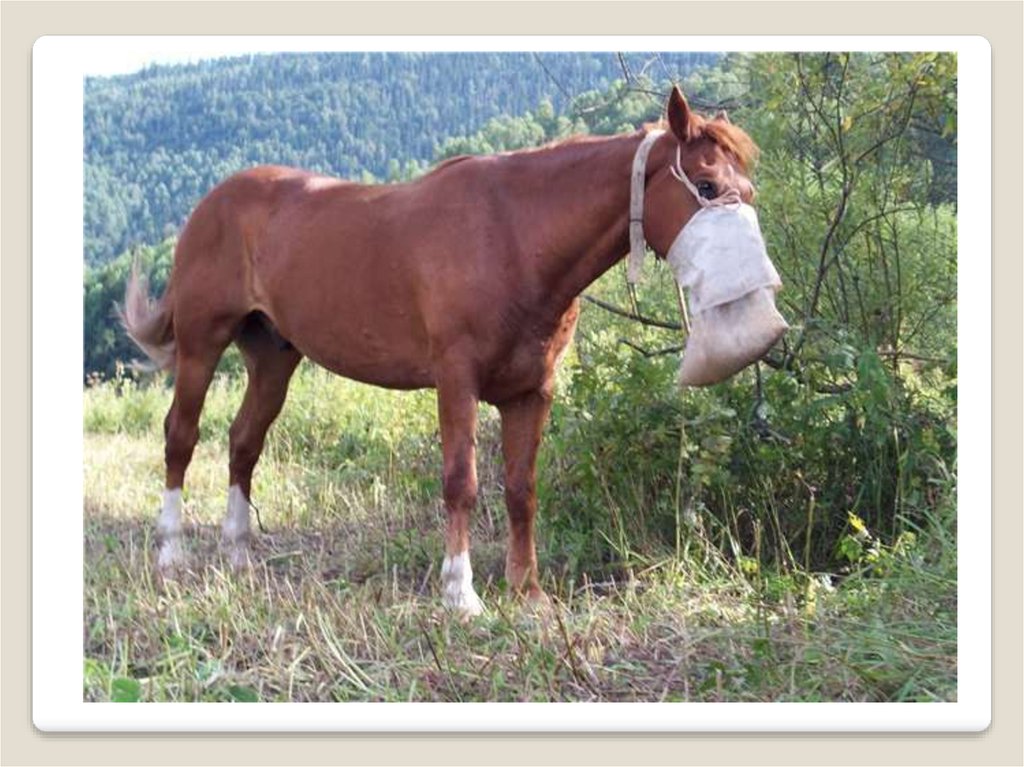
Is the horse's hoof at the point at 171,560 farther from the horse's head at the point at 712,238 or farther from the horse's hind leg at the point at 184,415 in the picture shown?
the horse's head at the point at 712,238

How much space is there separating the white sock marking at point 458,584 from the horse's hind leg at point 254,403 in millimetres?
1115

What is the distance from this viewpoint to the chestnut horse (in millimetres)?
4996

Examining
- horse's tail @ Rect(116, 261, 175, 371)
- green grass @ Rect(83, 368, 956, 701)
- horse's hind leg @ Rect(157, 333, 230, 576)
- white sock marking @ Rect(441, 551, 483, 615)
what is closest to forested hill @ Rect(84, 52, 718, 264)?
horse's tail @ Rect(116, 261, 175, 371)

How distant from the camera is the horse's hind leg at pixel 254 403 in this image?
6.05 meters

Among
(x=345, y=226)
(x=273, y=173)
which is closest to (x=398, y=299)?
(x=345, y=226)

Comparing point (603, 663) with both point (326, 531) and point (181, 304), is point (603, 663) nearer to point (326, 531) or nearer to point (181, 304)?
point (326, 531)

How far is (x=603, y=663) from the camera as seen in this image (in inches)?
187

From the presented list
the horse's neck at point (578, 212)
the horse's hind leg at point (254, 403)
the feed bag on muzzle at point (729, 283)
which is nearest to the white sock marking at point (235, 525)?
the horse's hind leg at point (254, 403)

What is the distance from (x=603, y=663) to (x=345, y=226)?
5.62ft

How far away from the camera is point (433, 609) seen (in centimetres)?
512

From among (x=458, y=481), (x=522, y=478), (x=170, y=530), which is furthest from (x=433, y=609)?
(x=170, y=530)

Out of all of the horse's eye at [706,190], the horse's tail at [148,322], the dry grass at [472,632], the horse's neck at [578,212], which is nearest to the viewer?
the dry grass at [472,632]

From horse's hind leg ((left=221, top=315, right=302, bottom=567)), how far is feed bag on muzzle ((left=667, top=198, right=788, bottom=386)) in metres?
1.83

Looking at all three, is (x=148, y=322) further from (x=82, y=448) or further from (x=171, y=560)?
(x=82, y=448)
